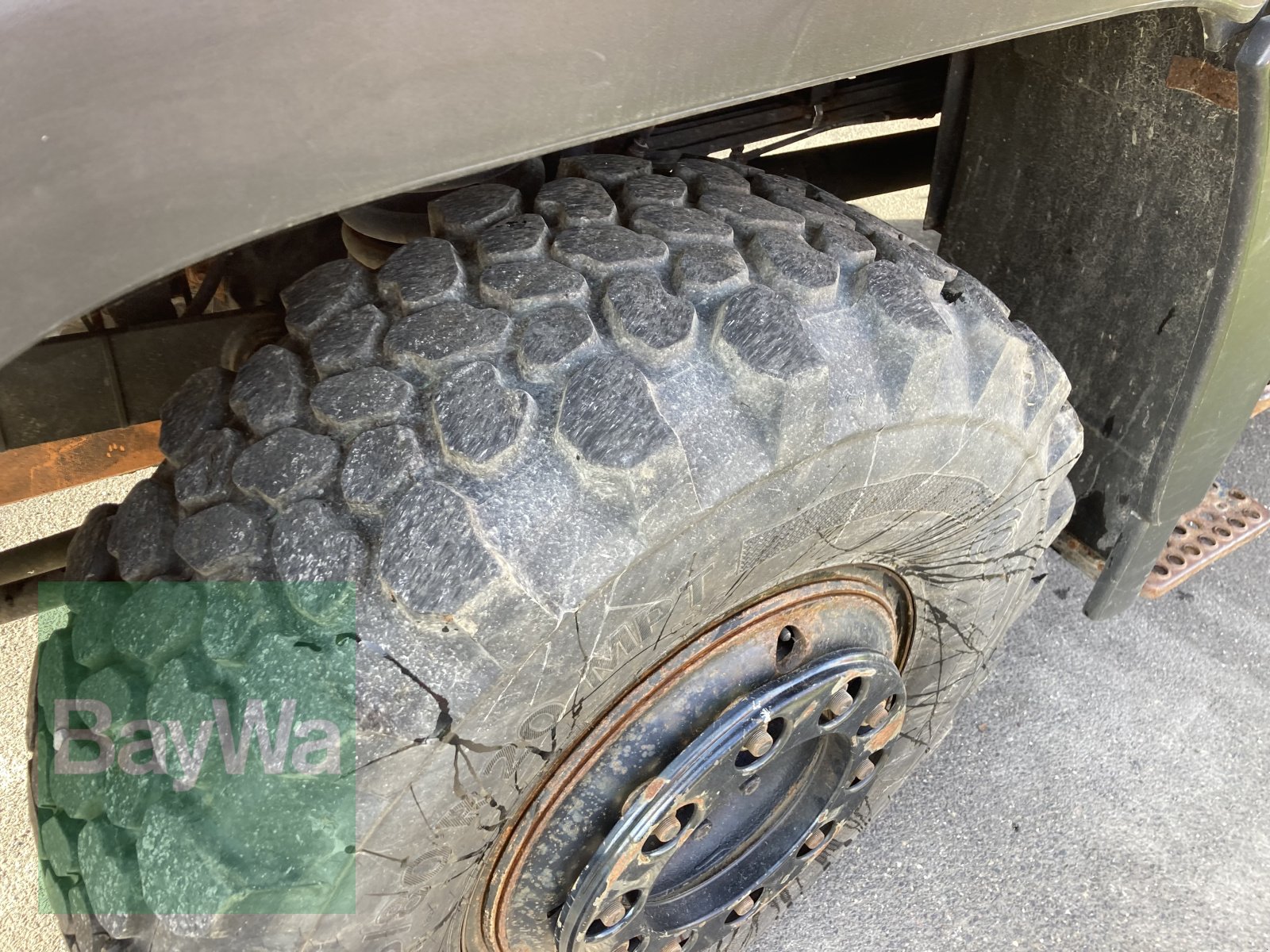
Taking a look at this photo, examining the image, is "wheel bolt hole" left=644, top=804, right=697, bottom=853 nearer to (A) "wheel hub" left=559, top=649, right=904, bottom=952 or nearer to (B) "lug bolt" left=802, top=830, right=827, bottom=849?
(A) "wheel hub" left=559, top=649, right=904, bottom=952

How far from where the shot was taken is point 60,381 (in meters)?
1.13

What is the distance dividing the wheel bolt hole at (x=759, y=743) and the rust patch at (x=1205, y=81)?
781mm

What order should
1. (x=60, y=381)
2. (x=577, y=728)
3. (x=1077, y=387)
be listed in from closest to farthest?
(x=577, y=728)
(x=60, y=381)
(x=1077, y=387)

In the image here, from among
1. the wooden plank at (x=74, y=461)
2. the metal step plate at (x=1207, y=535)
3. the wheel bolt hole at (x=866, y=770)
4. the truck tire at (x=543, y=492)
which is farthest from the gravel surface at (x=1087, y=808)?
the wooden plank at (x=74, y=461)

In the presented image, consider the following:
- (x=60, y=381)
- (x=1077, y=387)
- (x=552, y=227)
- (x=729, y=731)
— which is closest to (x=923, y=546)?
(x=729, y=731)

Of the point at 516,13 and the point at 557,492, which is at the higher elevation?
the point at 516,13

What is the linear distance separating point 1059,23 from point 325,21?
59 cm

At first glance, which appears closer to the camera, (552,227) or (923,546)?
(552,227)

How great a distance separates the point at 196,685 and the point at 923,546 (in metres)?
0.77

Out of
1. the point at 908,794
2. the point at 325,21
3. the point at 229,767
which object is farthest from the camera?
the point at 908,794

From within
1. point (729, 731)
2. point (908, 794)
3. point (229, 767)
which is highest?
point (229, 767)

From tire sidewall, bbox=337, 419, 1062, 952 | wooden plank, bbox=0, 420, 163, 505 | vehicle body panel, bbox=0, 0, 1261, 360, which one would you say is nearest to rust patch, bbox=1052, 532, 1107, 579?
tire sidewall, bbox=337, 419, 1062, 952

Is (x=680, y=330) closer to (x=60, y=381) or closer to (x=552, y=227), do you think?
(x=552, y=227)

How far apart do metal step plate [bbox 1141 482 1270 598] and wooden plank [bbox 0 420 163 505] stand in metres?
1.51
